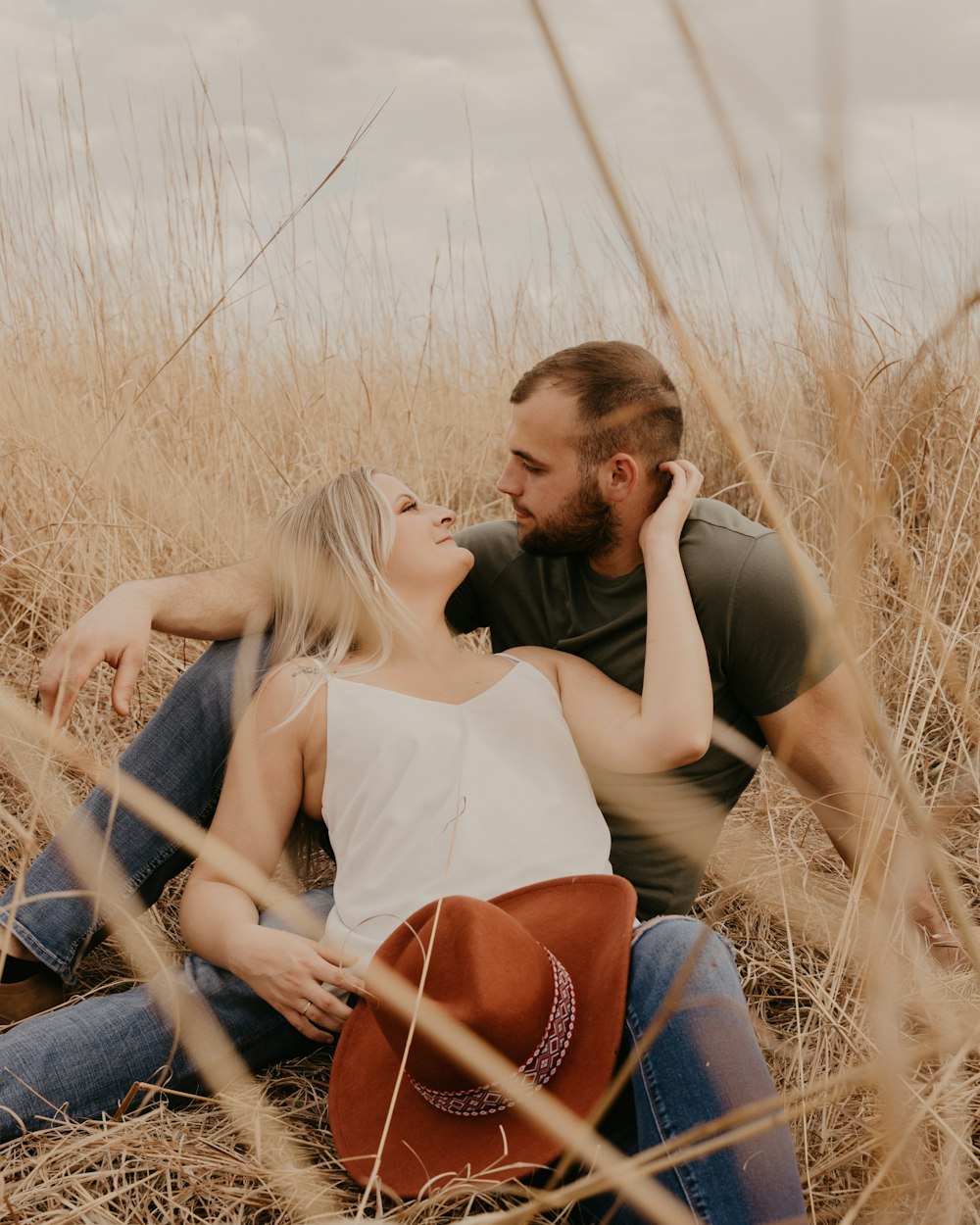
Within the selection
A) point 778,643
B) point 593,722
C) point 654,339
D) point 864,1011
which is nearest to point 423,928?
point 593,722

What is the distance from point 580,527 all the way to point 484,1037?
107 centimetres

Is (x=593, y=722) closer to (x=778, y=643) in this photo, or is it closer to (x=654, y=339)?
(x=778, y=643)

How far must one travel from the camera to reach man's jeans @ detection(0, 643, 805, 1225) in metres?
1.17

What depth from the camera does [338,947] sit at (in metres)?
1.59

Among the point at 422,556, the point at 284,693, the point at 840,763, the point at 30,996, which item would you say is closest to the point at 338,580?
the point at 422,556

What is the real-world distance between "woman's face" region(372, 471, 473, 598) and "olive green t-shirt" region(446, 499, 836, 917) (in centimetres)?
28

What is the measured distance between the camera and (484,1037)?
1.20 metres

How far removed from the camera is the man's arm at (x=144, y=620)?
1623mm

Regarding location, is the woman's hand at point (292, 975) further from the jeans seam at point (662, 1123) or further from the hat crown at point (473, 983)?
the jeans seam at point (662, 1123)

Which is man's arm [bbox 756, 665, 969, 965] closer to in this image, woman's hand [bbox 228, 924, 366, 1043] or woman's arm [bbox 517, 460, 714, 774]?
woman's arm [bbox 517, 460, 714, 774]

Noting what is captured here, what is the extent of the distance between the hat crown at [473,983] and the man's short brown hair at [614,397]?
1.01 metres

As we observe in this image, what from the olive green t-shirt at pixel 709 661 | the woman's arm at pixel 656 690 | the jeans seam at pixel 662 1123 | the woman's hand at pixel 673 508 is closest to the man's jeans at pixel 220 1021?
the jeans seam at pixel 662 1123

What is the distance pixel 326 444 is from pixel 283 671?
4.65 ft

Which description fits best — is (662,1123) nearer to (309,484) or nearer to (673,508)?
(673,508)
